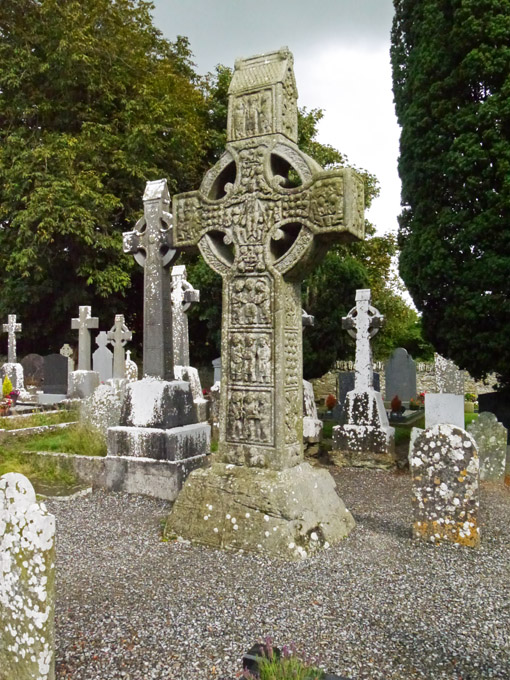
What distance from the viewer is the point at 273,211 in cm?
457

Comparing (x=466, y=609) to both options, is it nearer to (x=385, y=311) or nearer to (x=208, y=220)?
(x=208, y=220)

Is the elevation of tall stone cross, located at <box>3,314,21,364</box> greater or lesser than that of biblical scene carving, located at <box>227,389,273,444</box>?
greater

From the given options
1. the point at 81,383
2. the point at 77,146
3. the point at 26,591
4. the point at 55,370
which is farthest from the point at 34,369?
the point at 26,591

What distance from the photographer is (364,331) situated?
9.62 meters

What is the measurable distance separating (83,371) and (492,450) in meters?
11.1

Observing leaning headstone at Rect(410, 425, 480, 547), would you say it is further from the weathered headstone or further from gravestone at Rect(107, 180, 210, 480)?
the weathered headstone

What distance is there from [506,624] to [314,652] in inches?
45.7

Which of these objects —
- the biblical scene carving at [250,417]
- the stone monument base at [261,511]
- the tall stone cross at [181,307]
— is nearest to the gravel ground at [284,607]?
the stone monument base at [261,511]

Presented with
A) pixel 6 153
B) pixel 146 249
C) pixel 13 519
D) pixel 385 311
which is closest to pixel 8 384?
pixel 6 153

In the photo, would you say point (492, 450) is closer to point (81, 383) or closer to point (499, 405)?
point (499, 405)

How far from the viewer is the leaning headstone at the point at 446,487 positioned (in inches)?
173

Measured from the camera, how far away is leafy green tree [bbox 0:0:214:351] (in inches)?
732

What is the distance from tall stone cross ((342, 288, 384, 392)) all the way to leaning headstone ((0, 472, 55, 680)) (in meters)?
7.23

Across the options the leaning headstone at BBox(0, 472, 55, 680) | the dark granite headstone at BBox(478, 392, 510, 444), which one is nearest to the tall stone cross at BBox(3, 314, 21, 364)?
the dark granite headstone at BBox(478, 392, 510, 444)
